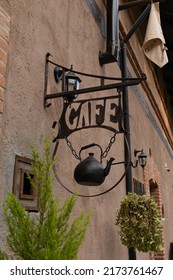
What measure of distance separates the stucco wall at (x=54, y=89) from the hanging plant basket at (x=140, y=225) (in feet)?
0.76

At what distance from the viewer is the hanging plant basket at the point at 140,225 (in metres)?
2.89

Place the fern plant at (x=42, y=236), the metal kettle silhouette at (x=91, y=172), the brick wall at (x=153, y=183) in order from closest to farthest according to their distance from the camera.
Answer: the fern plant at (x=42, y=236) → the metal kettle silhouette at (x=91, y=172) → the brick wall at (x=153, y=183)

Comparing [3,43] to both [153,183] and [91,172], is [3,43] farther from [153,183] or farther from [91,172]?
[153,183]

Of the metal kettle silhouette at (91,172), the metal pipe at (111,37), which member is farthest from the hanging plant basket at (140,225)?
the metal pipe at (111,37)

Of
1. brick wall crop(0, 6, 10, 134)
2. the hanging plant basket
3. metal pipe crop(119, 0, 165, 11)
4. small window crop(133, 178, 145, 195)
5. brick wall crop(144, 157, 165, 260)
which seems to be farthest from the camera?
brick wall crop(144, 157, 165, 260)

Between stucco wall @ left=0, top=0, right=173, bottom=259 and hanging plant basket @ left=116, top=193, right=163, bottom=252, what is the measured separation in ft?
0.76

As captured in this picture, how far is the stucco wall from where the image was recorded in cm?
184

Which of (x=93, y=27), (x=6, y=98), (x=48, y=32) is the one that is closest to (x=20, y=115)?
(x=6, y=98)

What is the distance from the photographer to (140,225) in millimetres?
2898

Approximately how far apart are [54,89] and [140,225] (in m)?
1.50

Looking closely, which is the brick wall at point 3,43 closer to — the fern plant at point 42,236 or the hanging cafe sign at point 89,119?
the hanging cafe sign at point 89,119

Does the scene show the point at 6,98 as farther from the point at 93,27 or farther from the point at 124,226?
the point at 93,27

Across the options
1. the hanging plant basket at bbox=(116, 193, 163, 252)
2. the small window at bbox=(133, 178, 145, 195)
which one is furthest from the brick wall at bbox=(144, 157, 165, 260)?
the hanging plant basket at bbox=(116, 193, 163, 252)

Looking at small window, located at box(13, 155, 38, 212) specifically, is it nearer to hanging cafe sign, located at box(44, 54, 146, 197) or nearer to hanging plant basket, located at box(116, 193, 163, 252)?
hanging cafe sign, located at box(44, 54, 146, 197)
